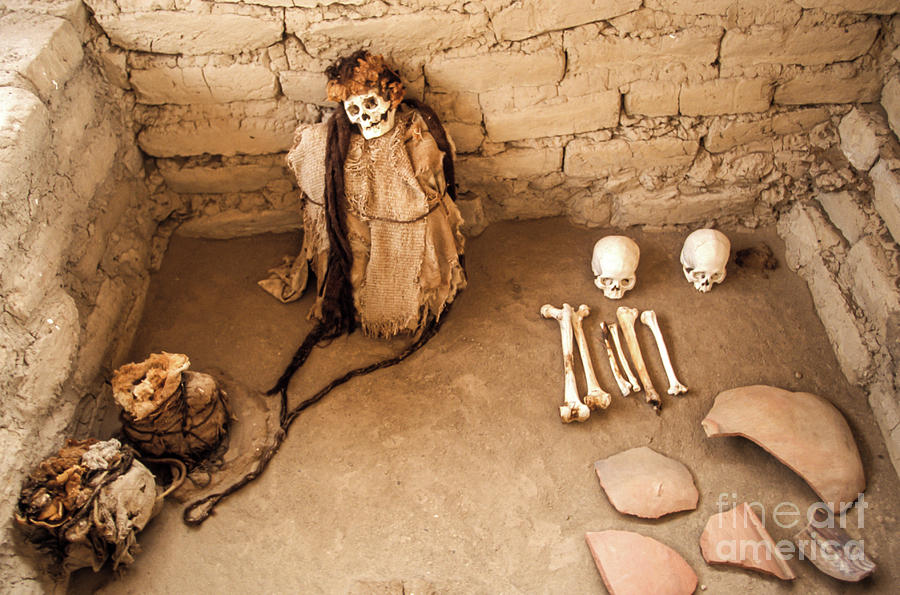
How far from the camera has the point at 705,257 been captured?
3.46 m

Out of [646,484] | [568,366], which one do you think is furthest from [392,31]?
[646,484]

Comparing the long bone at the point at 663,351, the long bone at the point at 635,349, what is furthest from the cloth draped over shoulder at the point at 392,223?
the long bone at the point at 663,351

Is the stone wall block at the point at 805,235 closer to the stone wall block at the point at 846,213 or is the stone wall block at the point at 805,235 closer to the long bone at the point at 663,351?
the stone wall block at the point at 846,213

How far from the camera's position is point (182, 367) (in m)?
2.76

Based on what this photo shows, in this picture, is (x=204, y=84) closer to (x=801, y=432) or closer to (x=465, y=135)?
(x=465, y=135)

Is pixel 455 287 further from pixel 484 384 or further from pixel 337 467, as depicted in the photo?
pixel 337 467

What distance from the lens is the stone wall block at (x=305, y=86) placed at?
3.34 meters

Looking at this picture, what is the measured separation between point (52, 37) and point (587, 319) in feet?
8.93

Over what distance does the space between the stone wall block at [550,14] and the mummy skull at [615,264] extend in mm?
1064

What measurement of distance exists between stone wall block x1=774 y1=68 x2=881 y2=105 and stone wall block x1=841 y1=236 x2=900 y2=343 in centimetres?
76

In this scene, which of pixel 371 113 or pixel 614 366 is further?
pixel 614 366

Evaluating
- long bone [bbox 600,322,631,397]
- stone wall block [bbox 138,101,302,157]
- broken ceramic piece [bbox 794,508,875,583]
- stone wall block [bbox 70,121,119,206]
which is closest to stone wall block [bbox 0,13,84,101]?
stone wall block [bbox 70,121,119,206]

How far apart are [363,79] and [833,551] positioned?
2607mm

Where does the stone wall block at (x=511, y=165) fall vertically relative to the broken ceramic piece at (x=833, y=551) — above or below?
above
